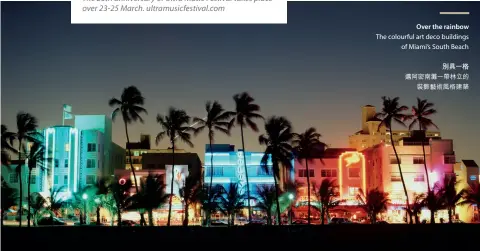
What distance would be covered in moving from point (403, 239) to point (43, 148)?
33.2m

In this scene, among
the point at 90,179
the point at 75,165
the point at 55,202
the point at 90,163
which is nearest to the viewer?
the point at 55,202

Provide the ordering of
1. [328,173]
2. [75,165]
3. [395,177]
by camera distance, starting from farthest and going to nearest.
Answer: [328,173] → [75,165] → [395,177]

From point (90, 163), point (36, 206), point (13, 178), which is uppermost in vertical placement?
point (90, 163)

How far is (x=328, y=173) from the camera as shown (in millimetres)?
58938

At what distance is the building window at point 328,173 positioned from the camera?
58.8m

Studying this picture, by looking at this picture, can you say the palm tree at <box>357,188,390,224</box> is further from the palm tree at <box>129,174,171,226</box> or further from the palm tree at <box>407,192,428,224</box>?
the palm tree at <box>129,174,171,226</box>

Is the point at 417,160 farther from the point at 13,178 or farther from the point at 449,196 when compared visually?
the point at 13,178

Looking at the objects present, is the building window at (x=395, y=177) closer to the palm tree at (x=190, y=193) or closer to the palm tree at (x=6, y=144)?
the palm tree at (x=190, y=193)

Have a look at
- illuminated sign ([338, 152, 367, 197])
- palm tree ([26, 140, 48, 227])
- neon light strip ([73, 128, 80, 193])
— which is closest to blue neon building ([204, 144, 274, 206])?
illuminated sign ([338, 152, 367, 197])

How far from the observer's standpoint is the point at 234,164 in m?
61.9

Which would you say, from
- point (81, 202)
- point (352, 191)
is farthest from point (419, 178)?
point (81, 202)

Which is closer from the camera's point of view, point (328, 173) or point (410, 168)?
point (410, 168)

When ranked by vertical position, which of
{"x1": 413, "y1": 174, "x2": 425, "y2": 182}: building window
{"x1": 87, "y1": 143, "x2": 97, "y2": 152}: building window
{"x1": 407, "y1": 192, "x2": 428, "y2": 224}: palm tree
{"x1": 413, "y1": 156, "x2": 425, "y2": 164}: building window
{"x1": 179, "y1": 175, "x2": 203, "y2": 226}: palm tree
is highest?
{"x1": 87, "y1": 143, "x2": 97, "y2": 152}: building window

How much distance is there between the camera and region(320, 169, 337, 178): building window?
193ft
